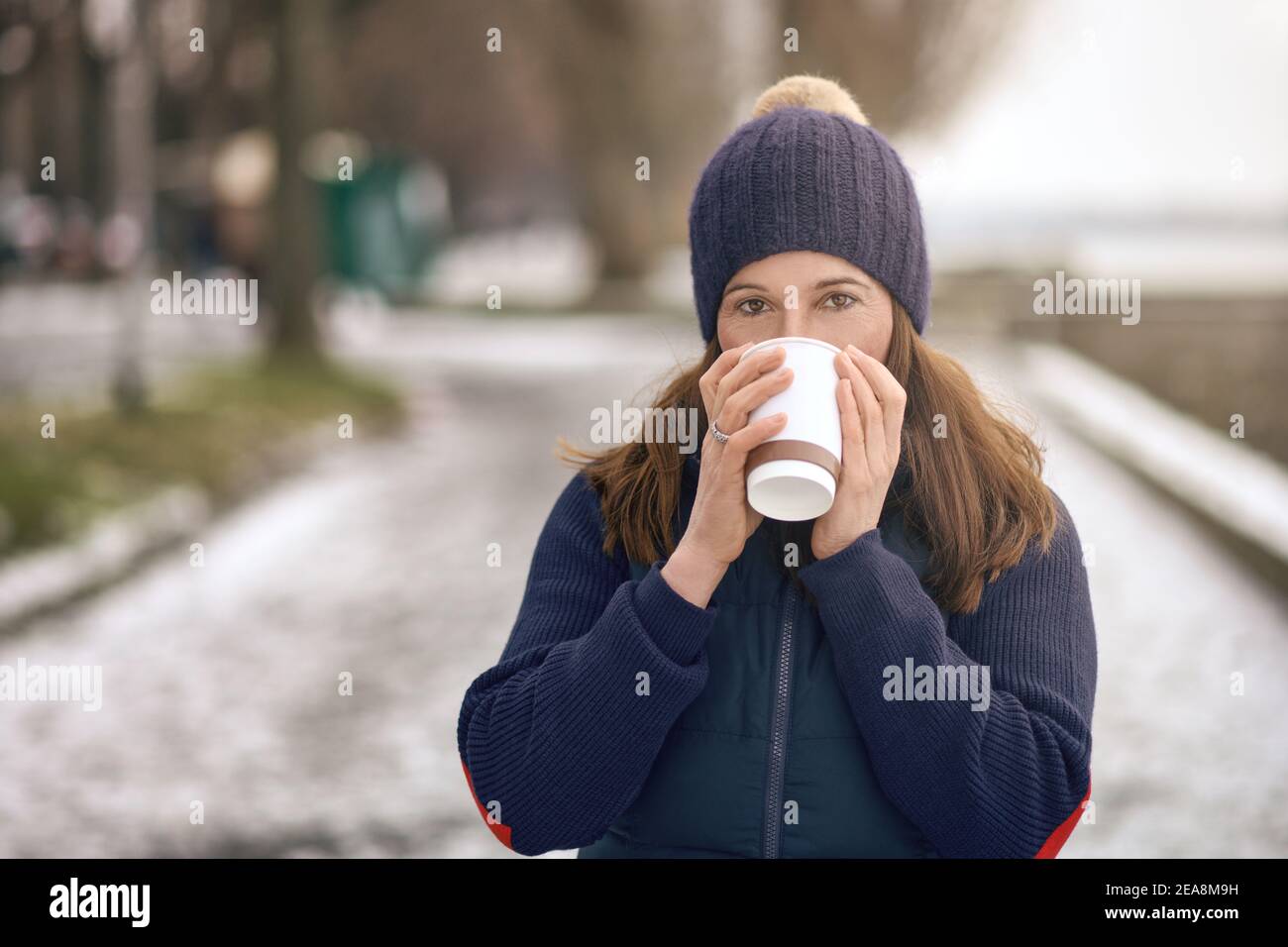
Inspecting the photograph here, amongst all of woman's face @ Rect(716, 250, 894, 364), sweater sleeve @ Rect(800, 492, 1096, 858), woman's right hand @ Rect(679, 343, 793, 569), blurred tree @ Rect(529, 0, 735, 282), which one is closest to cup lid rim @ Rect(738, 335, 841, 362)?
woman's right hand @ Rect(679, 343, 793, 569)

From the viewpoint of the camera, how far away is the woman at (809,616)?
74.4 inches

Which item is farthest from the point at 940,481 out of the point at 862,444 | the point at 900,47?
the point at 900,47

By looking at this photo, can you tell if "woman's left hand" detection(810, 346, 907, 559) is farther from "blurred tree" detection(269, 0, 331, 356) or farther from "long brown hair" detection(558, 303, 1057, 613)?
"blurred tree" detection(269, 0, 331, 356)

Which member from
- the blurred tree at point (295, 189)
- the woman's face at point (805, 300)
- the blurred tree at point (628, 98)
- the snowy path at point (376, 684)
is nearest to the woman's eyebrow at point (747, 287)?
the woman's face at point (805, 300)

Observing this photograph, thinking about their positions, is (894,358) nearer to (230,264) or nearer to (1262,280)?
(1262,280)

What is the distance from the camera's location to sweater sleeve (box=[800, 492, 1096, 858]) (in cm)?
188

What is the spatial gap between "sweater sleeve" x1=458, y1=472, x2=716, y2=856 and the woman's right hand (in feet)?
0.26

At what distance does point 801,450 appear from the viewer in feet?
5.88

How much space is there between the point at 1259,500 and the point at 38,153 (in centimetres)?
4465

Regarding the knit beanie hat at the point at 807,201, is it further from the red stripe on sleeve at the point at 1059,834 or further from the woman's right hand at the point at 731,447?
the red stripe on sleeve at the point at 1059,834

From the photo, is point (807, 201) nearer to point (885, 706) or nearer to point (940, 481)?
point (940, 481)

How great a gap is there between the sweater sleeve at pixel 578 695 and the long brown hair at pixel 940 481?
0.24 ft

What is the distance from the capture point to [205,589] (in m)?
8.00

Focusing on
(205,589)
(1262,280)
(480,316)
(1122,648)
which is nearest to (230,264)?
(480,316)
